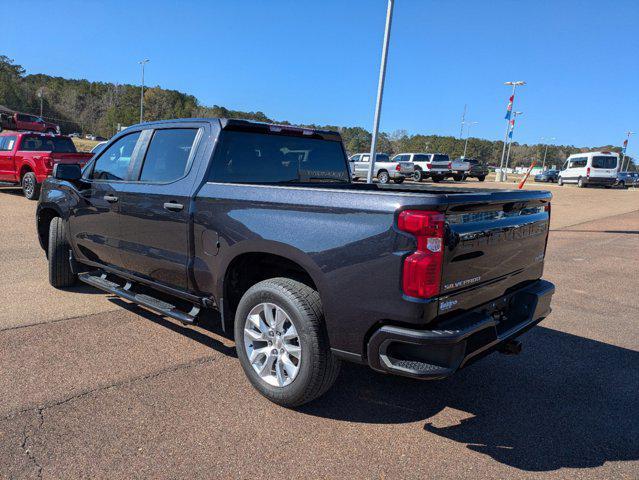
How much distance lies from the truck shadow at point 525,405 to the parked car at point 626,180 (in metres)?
34.9

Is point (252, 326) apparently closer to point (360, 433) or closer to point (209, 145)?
point (360, 433)

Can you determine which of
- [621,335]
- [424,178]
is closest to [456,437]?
[621,335]

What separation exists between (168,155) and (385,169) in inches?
1053

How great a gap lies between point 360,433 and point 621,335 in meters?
3.46

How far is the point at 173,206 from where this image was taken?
12.0 feet

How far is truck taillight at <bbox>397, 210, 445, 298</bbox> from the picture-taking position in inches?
96.7

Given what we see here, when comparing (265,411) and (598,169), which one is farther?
(598,169)

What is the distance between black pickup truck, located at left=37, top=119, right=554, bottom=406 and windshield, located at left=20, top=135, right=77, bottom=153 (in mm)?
10050

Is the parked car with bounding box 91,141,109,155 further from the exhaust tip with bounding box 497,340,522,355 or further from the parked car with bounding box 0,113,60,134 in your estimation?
the parked car with bounding box 0,113,60,134

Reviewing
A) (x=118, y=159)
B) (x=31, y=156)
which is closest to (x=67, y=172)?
(x=118, y=159)

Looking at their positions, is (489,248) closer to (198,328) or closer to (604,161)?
(198,328)

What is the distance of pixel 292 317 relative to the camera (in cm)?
296

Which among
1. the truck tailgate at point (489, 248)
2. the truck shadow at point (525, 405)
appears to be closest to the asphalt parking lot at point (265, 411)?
the truck shadow at point (525, 405)

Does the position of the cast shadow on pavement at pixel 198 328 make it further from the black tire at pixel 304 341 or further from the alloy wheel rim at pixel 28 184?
the alloy wheel rim at pixel 28 184
